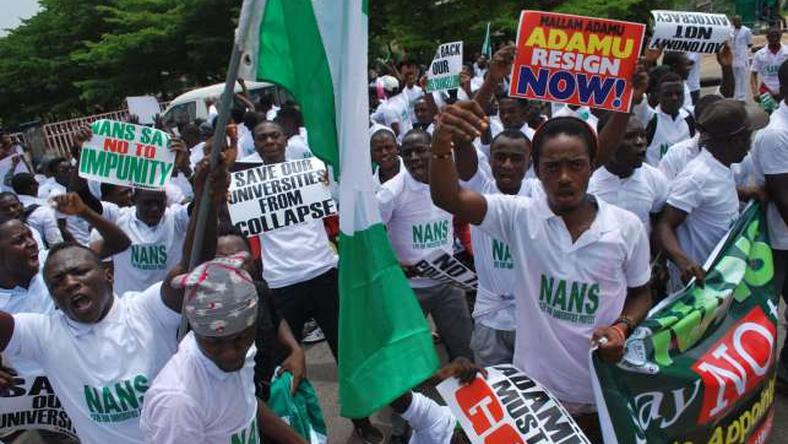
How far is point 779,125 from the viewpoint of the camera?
12.0 feet

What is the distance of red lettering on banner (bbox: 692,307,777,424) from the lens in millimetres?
2932

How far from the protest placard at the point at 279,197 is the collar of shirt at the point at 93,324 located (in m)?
1.96

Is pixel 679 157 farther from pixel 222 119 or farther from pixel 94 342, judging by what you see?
pixel 94 342

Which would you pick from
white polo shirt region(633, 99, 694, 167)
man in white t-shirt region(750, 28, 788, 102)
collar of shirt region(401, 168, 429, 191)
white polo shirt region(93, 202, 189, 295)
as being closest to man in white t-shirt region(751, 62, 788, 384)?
collar of shirt region(401, 168, 429, 191)

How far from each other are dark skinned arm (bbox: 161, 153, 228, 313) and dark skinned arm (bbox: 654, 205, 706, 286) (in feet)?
6.80

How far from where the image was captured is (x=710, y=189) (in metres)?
3.54

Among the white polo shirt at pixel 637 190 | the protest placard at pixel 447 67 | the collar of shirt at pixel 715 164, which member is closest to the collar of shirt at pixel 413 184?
the white polo shirt at pixel 637 190

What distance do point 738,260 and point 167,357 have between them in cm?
258

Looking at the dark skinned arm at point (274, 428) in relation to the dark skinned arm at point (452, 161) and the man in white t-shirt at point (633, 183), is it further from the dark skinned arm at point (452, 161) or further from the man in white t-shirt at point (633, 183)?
the man in white t-shirt at point (633, 183)

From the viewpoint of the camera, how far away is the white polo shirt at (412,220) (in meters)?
4.44

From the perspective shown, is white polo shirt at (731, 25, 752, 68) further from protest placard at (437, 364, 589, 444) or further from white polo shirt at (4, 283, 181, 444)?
white polo shirt at (4, 283, 181, 444)

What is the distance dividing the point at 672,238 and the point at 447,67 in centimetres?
567

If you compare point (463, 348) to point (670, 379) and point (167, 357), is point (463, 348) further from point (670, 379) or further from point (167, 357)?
Result: point (167, 357)

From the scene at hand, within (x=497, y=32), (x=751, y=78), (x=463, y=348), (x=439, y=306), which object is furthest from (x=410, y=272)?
(x=497, y=32)
